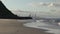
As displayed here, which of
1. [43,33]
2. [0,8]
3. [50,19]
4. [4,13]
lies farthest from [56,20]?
[0,8]

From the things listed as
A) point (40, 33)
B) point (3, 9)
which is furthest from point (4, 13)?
point (40, 33)

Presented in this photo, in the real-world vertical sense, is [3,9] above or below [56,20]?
above

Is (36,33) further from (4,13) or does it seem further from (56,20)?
(4,13)

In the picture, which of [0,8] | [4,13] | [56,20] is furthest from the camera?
[0,8]

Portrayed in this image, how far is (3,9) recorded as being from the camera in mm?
46375

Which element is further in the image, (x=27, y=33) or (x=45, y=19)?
(x=45, y=19)

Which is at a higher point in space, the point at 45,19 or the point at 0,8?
the point at 0,8

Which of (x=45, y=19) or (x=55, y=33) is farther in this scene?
(x=45, y=19)

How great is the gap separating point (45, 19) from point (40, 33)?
13.4 metres

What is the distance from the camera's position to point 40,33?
15.8 meters

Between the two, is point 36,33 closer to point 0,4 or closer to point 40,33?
point 40,33

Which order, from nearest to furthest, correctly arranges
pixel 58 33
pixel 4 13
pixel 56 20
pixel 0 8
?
pixel 58 33 → pixel 56 20 → pixel 4 13 → pixel 0 8

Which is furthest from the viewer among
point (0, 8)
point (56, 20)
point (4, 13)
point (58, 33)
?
point (0, 8)

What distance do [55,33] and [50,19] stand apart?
1335 centimetres
